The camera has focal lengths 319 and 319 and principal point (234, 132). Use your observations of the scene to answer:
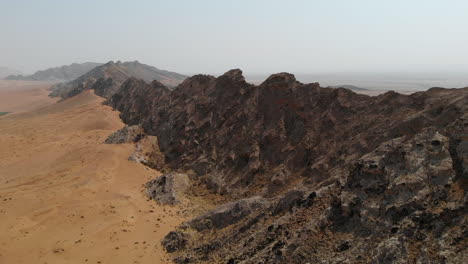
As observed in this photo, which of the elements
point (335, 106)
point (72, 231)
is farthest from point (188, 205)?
point (335, 106)

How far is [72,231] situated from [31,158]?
49.5 feet

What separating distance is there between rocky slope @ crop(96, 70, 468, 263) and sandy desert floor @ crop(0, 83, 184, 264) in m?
2.12

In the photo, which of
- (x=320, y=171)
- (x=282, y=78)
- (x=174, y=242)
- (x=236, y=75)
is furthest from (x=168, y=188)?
(x=236, y=75)

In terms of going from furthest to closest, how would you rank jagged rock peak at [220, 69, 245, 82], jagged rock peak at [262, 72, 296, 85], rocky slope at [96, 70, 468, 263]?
jagged rock peak at [220, 69, 245, 82]
jagged rock peak at [262, 72, 296, 85]
rocky slope at [96, 70, 468, 263]

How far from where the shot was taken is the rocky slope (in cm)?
884

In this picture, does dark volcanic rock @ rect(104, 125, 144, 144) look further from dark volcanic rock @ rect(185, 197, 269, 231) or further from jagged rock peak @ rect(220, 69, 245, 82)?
dark volcanic rock @ rect(185, 197, 269, 231)

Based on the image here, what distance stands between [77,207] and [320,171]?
1282 centimetres

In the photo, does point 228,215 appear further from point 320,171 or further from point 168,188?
point 168,188

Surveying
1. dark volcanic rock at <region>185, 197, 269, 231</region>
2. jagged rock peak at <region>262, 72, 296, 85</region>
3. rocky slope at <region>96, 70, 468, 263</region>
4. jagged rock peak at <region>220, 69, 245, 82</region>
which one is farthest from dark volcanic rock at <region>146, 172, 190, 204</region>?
jagged rock peak at <region>220, 69, 245, 82</region>

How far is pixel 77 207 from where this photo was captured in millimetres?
16922

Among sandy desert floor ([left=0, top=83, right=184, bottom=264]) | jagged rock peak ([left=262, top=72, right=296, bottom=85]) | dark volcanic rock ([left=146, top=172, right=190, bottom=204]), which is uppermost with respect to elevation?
jagged rock peak ([left=262, top=72, right=296, bottom=85])

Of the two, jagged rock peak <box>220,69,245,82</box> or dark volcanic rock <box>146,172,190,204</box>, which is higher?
jagged rock peak <box>220,69,245,82</box>

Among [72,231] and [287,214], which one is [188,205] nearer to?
[72,231]

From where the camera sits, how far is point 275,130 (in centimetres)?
2017
